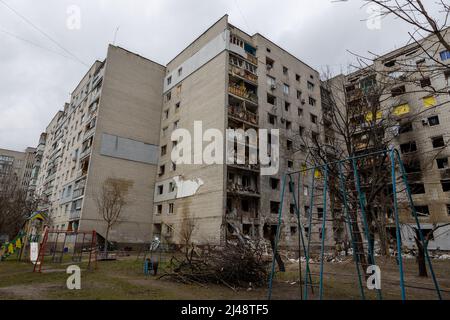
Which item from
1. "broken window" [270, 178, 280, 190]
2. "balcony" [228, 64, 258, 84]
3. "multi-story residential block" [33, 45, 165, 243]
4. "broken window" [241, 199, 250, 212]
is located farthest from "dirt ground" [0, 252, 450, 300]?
"balcony" [228, 64, 258, 84]

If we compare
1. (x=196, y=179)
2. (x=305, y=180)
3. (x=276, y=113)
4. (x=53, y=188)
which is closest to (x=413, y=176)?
(x=305, y=180)

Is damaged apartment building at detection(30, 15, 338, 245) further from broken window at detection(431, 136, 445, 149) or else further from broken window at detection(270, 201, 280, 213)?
broken window at detection(431, 136, 445, 149)

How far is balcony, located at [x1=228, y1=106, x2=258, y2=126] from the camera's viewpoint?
29.1 m

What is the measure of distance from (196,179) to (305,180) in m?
14.3

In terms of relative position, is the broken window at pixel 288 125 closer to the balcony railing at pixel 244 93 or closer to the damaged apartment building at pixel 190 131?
the damaged apartment building at pixel 190 131

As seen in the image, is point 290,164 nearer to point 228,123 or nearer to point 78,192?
point 228,123

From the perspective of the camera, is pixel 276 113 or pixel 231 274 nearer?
pixel 231 274

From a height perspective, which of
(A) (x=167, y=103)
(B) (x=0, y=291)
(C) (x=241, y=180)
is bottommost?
(B) (x=0, y=291)

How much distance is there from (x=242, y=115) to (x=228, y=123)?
1983mm

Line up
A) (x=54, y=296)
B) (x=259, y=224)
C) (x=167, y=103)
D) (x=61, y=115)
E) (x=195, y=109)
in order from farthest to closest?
1. (x=61, y=115)
2. (x=167, y=103)
3. (x=195, y=109)
4. (x=259, y=224)
5. (x=54, y=296)

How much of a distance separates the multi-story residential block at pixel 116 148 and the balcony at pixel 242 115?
501 inches

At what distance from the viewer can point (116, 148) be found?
33125 mm

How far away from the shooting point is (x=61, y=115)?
2296 inches

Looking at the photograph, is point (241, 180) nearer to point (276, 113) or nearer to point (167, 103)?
point (276, 113)
